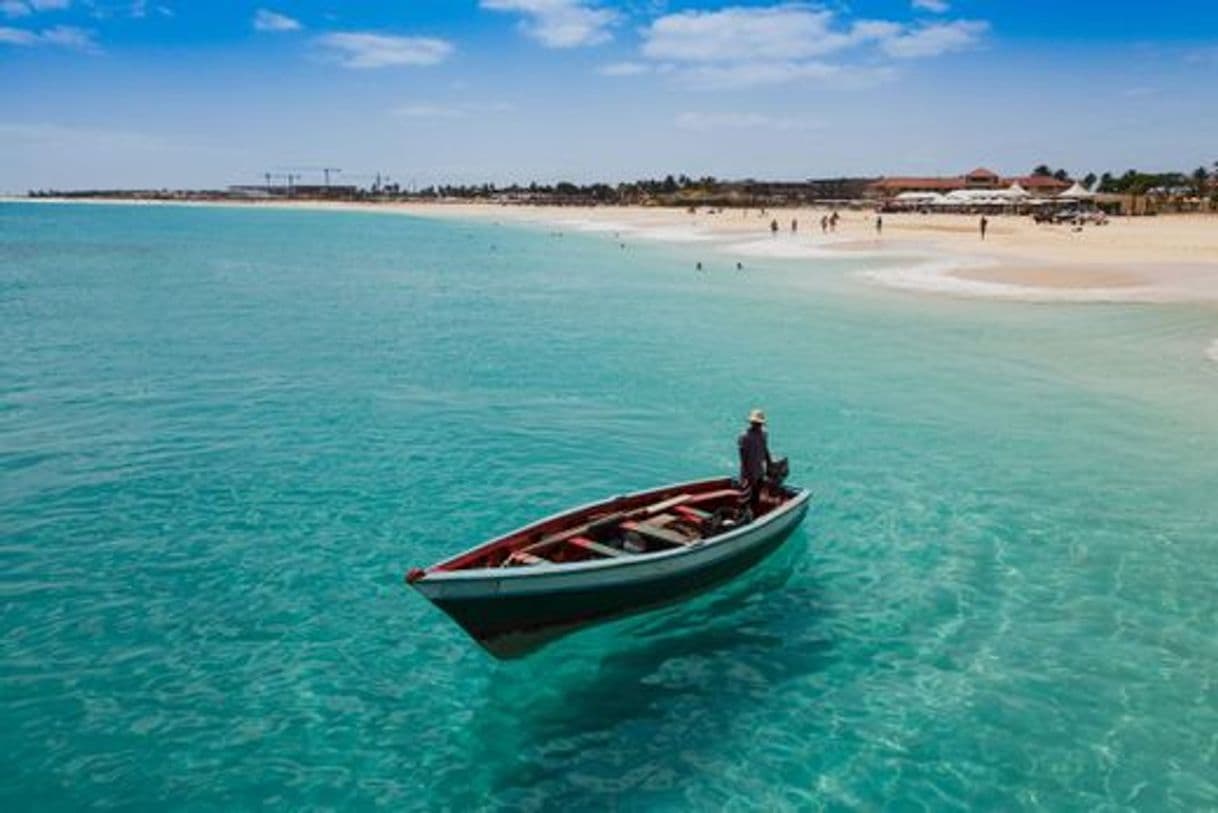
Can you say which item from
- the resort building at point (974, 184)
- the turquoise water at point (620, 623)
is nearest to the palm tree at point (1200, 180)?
the resort building at point (974, 184)

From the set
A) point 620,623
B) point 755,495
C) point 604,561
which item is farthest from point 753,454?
point 604,561

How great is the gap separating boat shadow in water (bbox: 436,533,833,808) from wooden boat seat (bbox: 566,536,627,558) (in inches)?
40.1

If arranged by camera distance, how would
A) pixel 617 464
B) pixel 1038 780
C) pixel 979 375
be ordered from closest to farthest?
pixel 1038 780
pixel 617 464
pixel 979 375

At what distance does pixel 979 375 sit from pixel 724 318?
14.3m

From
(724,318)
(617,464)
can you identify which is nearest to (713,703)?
(617,464)

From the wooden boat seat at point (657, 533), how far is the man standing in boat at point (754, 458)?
1.52 m

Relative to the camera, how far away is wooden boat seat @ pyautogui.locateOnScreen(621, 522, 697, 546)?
478 inches

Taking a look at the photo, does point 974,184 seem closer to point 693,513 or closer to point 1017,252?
point 1017,252

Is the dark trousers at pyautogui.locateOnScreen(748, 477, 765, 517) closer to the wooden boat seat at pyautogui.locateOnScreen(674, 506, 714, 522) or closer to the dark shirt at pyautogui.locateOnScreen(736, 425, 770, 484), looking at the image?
the dark shirt at pyautogui.locateOnScreen(736, 425, 770, 484)

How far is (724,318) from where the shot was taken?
39.8 metres

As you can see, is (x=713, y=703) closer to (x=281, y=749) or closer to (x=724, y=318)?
(x=281, y=749)

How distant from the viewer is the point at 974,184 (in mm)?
147250

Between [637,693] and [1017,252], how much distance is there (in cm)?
5960

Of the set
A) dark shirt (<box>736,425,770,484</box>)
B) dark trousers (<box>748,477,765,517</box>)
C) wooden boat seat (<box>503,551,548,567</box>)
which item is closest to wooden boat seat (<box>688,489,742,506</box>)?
dark trousers (<box>748,477,765,517</box>)
